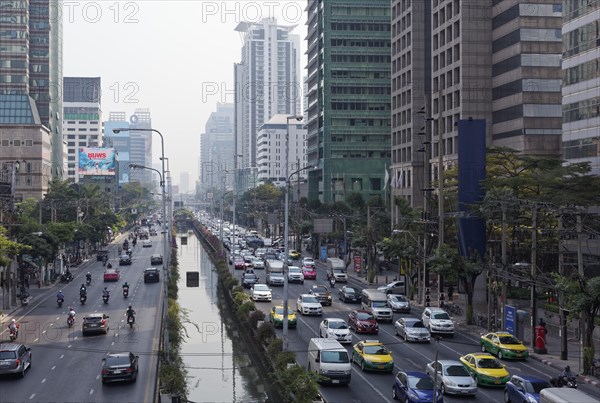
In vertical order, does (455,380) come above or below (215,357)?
above

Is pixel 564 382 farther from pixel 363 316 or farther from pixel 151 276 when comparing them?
pixel 151 276

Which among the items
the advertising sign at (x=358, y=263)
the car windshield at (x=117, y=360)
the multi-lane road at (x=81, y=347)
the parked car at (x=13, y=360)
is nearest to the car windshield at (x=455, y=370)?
the multi-lane road at (x=81, y=347)

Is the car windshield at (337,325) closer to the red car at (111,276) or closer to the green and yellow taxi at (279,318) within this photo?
the green and yellow taxi at (279,318)

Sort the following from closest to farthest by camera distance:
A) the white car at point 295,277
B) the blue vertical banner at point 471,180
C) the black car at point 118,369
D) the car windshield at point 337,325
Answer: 1. the black car at point 118,369
2. the car windshield at point 337,325
3. the blue vertical banner at point 471,180
4. the white car at point 295,277

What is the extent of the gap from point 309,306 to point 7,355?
24.2m

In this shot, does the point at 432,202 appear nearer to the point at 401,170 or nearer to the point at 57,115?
the point at 401,170

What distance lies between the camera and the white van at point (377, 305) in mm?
53188

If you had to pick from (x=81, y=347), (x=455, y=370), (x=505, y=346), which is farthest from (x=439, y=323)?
(x=81, y=347)

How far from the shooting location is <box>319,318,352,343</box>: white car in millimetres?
42875

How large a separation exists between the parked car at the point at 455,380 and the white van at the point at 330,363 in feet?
13.1

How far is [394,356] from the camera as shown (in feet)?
133

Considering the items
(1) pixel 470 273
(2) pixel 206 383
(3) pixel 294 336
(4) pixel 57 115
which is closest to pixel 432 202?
(1) pixel 470 273

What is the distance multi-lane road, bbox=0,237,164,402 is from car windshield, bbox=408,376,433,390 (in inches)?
406

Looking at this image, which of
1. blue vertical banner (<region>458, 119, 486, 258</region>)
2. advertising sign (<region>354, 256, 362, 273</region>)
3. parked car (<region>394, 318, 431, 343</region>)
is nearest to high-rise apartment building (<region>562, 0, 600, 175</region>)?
blue vertical banner (<region>458, 119, 486, 258</region>)
